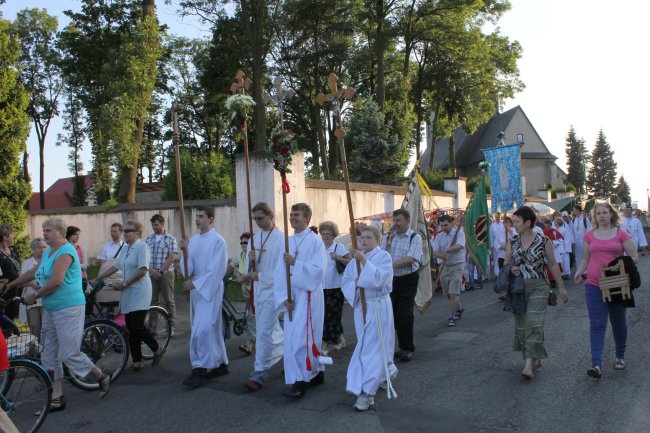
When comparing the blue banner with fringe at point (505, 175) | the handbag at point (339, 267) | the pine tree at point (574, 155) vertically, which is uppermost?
the pine tree at point (574, 155)

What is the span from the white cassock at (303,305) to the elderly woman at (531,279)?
2.07 m

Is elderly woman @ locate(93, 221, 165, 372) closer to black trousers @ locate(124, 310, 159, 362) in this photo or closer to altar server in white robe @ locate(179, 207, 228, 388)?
black trousers @ locate(124, 310, 159, 362)

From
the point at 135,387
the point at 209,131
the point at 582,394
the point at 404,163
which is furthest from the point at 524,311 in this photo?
the point at 209,131

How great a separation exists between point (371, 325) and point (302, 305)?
2.49 feet

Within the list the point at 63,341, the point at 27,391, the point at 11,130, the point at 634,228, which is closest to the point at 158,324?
the point at 63,341

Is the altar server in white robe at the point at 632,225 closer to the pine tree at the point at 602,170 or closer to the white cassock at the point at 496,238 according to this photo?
the white cassock at the point at 496,238

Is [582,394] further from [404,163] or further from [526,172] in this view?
[526,172]

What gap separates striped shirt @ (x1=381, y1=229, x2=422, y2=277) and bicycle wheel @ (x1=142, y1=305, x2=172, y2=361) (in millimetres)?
3087

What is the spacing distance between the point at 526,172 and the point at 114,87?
53.1 meters

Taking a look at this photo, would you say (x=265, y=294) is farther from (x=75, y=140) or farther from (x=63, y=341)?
(x=75, y=140)

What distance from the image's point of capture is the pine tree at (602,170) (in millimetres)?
87250

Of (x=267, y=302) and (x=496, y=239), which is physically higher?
(x=496, y=239)

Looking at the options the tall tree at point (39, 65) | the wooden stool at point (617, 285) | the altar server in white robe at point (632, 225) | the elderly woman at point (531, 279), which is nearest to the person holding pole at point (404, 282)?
the elderly woman at point (531, 279)

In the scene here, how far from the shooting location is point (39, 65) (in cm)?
4128
